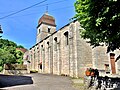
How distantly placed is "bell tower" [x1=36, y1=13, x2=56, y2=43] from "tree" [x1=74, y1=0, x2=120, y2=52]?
4304 cm

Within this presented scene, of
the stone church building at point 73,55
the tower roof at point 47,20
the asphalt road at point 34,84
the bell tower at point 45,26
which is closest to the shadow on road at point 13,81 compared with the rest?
the asphalt road at point 34,84

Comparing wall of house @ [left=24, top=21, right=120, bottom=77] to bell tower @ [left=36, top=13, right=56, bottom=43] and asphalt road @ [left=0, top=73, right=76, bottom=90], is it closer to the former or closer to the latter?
asphalt road @ [left=0, top=73, right=76, bottom=90]

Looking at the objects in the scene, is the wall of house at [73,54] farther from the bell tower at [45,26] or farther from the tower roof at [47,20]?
the tower roof at [47,20]

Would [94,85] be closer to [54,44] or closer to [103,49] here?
[103,49]

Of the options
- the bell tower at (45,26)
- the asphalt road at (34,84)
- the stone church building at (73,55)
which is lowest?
the asphalt road at (34,84)

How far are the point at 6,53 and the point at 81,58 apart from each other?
67.2ft

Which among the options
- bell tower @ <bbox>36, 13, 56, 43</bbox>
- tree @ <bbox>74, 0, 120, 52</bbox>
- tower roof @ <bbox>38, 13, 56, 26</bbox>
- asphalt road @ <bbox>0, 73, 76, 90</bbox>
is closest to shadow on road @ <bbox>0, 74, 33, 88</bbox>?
asphalt road @ <bbox>0, 73, 76, 90</bbox>

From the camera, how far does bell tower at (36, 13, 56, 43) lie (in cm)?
5325

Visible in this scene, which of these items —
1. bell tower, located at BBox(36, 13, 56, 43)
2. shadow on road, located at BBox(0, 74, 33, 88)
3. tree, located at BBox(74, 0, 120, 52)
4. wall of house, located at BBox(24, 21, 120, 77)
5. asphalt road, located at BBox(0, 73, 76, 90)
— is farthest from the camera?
bell tower, located at BBox(36, 13, 56, 43)

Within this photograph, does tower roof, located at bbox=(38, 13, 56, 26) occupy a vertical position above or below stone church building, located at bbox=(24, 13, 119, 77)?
above

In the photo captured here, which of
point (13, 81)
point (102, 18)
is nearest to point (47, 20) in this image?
point (13, 81)

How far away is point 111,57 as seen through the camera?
88.5 feet

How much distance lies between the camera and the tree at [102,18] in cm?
873

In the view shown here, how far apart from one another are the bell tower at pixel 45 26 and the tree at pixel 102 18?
141 feet
